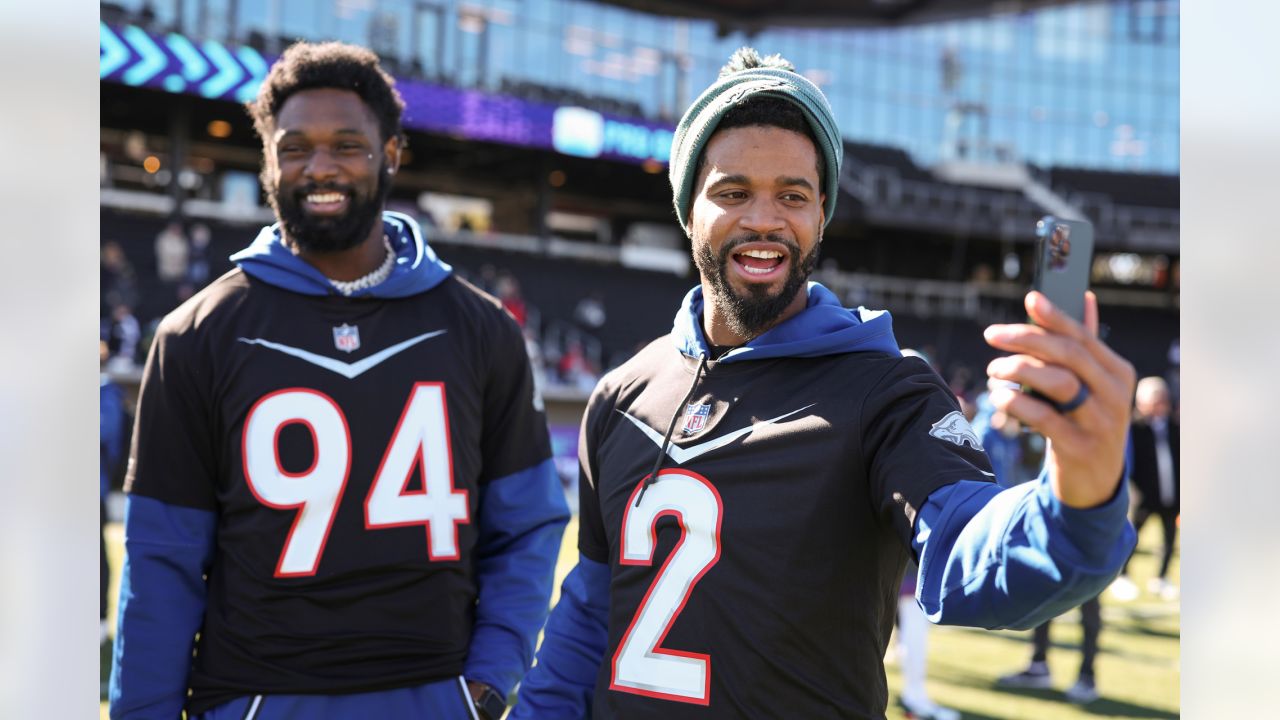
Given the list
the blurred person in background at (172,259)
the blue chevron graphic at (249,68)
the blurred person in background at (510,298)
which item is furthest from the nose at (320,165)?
the blue chevron graphic at (249,68)

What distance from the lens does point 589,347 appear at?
26.0 m

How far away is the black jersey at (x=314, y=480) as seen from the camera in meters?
2.57

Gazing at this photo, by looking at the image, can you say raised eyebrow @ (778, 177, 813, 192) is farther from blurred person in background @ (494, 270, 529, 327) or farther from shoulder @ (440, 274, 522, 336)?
blurred person in background @ (494, 270, 529, 327)

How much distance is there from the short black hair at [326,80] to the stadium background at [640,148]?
15.7 metres

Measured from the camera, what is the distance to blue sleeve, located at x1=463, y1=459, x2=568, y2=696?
2795mm

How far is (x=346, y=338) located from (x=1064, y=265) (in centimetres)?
197

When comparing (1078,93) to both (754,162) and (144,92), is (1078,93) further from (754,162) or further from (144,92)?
(754,162)

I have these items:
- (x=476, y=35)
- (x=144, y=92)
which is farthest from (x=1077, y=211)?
(x=144, y=92)

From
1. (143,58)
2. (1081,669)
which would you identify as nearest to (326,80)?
(1081,669)

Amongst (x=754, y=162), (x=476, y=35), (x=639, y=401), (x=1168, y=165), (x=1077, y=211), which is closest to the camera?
(x=754, y=162)

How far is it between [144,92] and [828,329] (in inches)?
993

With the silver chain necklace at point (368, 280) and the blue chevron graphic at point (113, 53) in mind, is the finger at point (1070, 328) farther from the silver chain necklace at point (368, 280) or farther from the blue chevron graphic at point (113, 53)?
the blue chevron graphic at point (113, 53)

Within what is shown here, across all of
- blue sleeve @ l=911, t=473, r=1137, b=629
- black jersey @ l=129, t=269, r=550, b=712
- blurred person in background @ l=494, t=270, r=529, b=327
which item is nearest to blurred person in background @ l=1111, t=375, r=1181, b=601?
black jersey @ l=129, t=269, r=550, b=712
